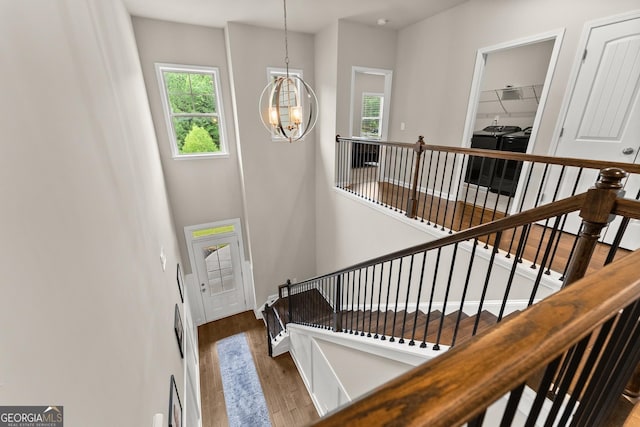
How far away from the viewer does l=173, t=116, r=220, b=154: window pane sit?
4.86m

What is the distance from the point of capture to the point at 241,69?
14.8ft

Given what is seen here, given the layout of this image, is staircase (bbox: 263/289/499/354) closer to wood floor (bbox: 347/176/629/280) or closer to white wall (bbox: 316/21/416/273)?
wood floor (bbox: 347/176/629/280)

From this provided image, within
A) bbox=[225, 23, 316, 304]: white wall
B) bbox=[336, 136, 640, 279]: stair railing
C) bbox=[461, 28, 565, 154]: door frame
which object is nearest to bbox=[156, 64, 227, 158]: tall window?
bbox=[225, 23, 316, 304]: white wall

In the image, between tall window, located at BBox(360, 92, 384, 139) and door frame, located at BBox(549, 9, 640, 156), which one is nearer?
door frame, located at BBox(549, 9, 640, 156)

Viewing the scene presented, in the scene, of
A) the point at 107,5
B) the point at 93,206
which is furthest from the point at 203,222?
the point at 93,206

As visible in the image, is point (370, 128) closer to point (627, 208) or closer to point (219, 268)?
point (219, 268)

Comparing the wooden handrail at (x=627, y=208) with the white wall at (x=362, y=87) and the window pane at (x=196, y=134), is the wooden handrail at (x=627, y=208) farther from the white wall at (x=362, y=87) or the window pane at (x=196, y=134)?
the white wall at (x=362, y=87)

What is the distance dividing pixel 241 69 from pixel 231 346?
5.13 metres

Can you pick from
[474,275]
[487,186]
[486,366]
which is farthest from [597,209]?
[487,186]

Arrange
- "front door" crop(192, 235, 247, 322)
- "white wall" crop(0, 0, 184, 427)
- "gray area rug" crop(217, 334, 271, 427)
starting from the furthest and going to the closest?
"front door" crop(192, 235, 247, 322), "gray area rug" crop(217, 334, 271, 427), "white wall" crop(0, 0, 184, 427)

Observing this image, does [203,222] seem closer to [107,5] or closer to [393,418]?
[107,5]

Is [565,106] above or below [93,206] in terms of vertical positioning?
above

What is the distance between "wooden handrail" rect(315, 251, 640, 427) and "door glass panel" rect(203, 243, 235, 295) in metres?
5.84

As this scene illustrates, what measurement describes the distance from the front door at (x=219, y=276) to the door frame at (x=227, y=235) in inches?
2.3
